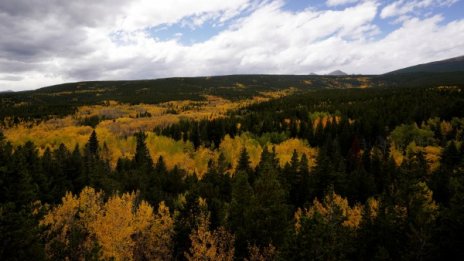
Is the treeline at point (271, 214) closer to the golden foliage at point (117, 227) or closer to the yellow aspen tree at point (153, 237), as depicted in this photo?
the golden foliage at point (117, 227)

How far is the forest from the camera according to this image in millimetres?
25219

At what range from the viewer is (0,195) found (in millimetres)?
27547

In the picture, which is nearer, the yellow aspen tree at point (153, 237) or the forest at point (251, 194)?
the forest at point (251, 194)

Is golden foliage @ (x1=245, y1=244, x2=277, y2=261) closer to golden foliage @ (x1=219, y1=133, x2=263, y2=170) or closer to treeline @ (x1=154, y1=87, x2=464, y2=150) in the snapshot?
golden foliage @ (x1=219, y1=133, x2=263, y2=170)

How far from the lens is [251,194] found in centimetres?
4059

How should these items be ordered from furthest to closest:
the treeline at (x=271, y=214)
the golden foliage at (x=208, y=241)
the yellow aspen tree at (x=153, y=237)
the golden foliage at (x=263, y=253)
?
the yellow aspen tree at (x=153, y=237) < the golden foliage at (x=208, y=241) < the golden foliage at (x=263, y=253) < the treeline at (x=271, y=214)

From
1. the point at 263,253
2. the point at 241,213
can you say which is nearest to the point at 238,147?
the point at 241,213

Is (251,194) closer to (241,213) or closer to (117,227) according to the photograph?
(241,213)

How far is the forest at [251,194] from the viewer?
25.2m

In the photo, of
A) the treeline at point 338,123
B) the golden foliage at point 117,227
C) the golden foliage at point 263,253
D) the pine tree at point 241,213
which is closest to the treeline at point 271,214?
the pine tree at point 241,213

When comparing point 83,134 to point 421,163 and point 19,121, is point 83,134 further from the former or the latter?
point 421,163

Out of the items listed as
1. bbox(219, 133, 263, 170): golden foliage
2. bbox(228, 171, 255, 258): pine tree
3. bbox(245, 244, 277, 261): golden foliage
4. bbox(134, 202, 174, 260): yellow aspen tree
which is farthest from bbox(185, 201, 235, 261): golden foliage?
bbox(219, 133, 263, 170): golden foliage

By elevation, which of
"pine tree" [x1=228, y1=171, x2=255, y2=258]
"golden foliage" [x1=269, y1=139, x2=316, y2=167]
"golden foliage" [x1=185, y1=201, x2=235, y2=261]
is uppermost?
"pine tree" [x1=228, y1=171, x2=255, y2=258]

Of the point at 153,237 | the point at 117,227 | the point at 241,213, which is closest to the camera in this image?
the point at 241,213
